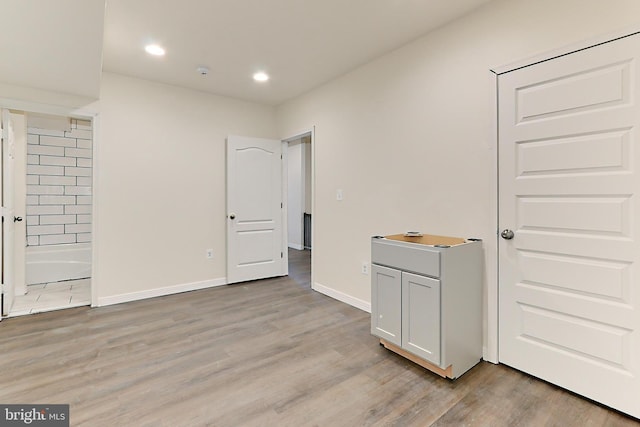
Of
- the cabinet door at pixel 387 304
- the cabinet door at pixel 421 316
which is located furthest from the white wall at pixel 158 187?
the cabinet door at pixel 421 316

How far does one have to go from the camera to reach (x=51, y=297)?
12.2 ft

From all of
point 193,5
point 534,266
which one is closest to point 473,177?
point 534,266

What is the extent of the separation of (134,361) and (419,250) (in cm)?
217

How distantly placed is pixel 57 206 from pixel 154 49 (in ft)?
10.8

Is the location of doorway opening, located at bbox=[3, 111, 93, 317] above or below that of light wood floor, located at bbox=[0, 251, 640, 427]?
above

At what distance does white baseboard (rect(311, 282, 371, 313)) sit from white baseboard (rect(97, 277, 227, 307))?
4.32 ft

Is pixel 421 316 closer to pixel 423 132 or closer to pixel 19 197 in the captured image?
pixel 423 132

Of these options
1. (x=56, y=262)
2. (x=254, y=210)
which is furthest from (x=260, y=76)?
(x=56, y=262)

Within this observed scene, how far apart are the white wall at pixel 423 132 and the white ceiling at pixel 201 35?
0.22m

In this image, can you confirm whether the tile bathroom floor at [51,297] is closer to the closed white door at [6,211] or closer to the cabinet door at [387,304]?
the closed white door at [6,211]

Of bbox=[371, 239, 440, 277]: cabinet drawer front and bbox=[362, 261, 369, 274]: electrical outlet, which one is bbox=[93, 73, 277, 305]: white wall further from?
bbox=[371, 239, 440, 277]: cabinet drawer front

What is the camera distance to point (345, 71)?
342 centimetres

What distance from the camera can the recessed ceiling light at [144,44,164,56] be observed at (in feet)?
9.27

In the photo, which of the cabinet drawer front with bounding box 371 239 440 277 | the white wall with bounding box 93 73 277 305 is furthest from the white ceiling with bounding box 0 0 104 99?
the cabinet drawer front with bounding box 371 239 440 277
